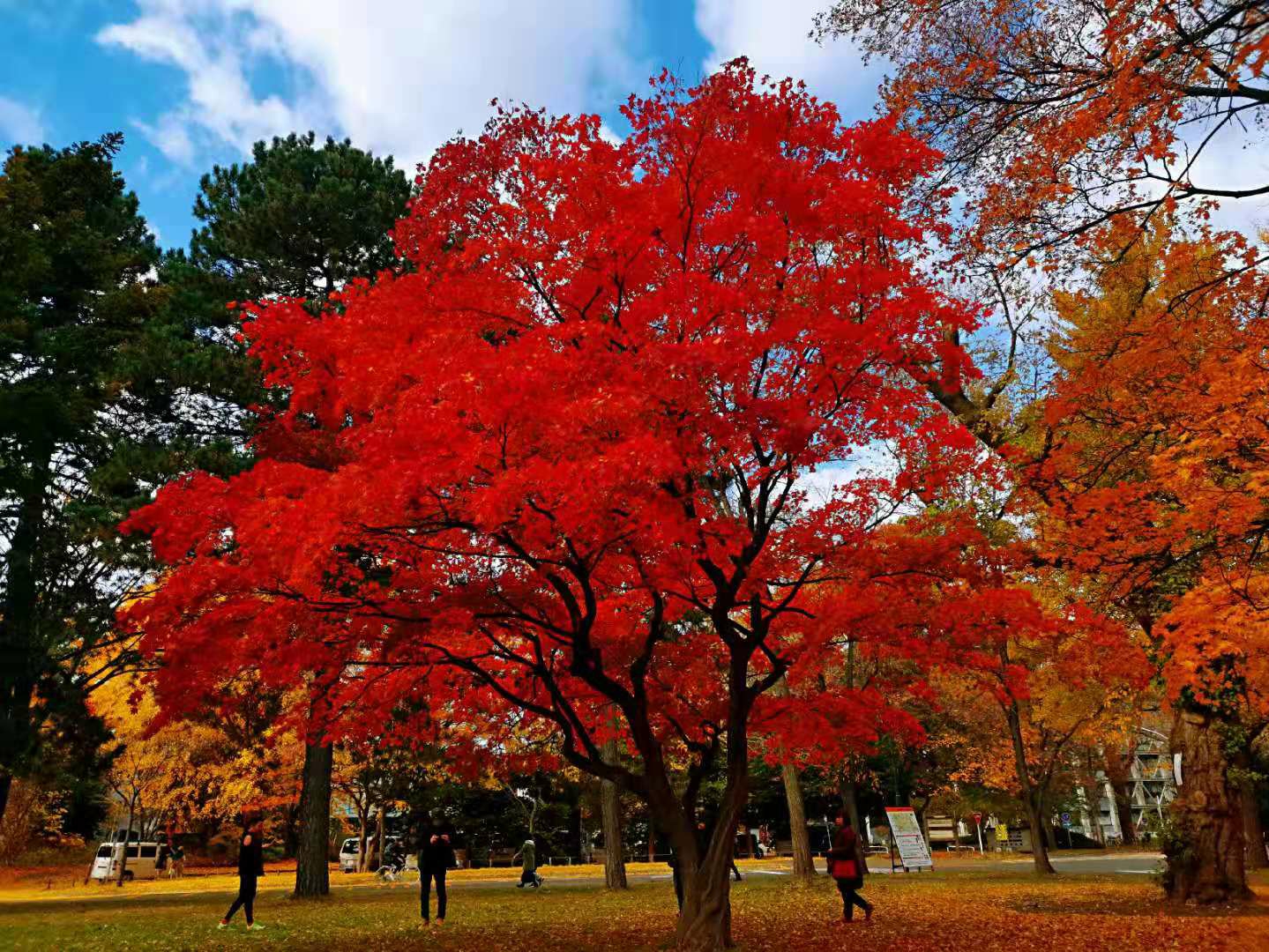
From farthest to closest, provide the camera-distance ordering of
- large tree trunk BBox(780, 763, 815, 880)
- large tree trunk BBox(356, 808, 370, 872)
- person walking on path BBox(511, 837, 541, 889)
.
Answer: large tree trunk BBox(356, 808, 370, 872)
person walking on path BBox(511, 837, 541, 889)
large tree trunk BBox(780, 763, 815, 880)

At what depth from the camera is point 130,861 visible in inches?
1388

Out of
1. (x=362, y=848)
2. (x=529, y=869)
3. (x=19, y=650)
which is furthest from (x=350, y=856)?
(x=19, y=650)

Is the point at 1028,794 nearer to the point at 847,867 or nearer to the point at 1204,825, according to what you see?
the point at 1204,825

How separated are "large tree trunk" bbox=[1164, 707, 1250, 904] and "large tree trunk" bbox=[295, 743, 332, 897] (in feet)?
52.1

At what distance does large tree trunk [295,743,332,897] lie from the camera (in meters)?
17.7

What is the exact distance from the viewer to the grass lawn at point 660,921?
10.8 meters

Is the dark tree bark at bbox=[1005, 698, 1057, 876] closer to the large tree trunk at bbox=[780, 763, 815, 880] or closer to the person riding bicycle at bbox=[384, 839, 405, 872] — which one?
the large tree trunk at bbox=[780, 763, 815, 880]

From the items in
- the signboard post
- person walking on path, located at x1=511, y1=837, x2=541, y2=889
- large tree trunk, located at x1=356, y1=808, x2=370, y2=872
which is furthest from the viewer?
large tree trunk, located at x1=356, y1=808, x2=370, y2=872

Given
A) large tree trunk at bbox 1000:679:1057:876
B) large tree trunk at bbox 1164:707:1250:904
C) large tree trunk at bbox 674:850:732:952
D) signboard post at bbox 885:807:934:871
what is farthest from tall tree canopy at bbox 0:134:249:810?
large tree trunk at bbox 1000:679:1057:876

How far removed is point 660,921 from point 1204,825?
347 inches

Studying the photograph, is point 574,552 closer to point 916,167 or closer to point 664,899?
point 916,167

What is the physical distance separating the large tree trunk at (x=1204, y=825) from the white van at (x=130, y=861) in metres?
34.9

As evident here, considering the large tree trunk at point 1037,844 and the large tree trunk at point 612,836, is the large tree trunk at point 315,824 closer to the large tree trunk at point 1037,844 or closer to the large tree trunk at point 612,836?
the large tree trunk at point 612,836

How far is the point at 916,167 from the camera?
977cm
